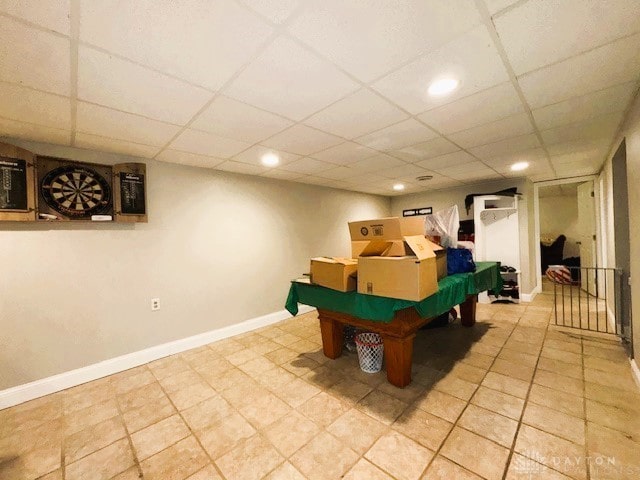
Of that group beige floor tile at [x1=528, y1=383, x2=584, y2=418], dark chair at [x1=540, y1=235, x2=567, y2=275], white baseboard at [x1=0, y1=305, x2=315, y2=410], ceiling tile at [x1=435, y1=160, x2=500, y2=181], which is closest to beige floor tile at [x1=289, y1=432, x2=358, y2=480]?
beige floor tile at [x1=528, y1=383, x2=584, y2=418]

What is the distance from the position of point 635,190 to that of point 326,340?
10.1 ft

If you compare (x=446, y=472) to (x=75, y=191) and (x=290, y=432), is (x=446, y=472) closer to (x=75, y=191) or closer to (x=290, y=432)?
(x=290, y=432)

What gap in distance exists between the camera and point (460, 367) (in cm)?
263

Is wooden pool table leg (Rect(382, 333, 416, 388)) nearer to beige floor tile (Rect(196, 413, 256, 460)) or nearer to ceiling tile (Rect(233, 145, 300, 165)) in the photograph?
beige floor tile (Rect(196, 413, 256, 460))

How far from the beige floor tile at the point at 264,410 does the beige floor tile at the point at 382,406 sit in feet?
2.02

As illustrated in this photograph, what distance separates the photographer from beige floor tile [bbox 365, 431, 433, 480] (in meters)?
1.50

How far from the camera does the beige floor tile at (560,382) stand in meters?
2.19

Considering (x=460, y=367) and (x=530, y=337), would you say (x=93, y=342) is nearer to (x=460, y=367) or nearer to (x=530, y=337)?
(x=460, y=367)

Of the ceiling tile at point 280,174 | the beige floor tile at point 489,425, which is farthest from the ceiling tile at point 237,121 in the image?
the beige floor tile at point 489,425

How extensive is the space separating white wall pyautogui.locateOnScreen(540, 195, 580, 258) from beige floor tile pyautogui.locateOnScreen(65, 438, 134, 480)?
36.5ft

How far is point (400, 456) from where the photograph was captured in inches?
63.1

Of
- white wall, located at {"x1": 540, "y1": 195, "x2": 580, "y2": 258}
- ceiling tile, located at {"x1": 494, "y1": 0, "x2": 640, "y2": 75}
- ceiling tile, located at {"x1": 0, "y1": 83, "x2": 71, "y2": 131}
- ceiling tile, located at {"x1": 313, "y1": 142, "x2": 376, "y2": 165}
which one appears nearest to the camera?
ceiling tile, located at {"x1": 494, "y1": 0, "x2": 640, "y2": 75}

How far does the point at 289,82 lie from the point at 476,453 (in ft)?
8.49

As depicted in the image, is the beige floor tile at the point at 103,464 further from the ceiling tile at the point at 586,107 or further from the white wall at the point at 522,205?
the white wall at the point at 522,205
